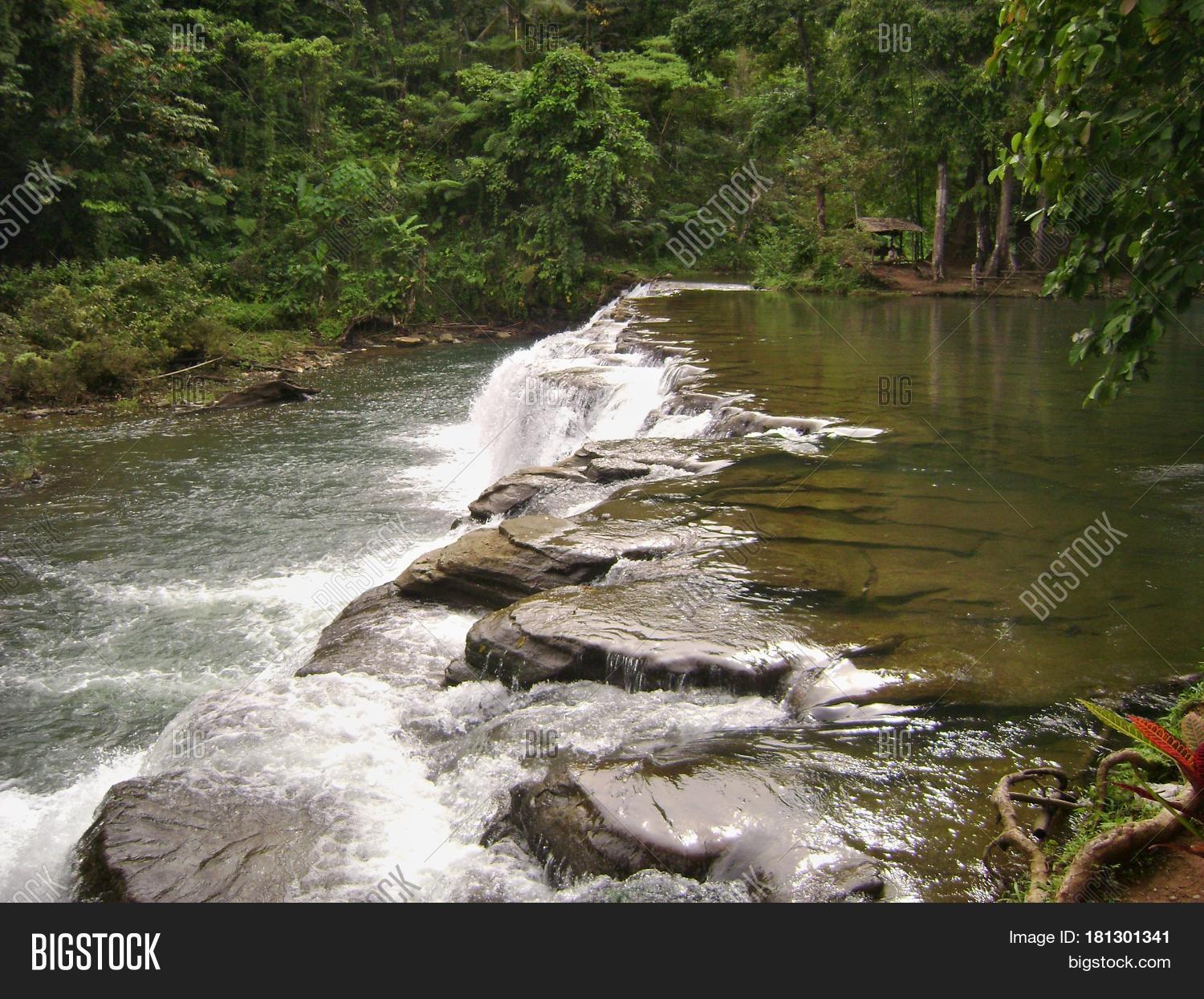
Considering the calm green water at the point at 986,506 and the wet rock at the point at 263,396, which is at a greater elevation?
the calm green water at the point at 986,506

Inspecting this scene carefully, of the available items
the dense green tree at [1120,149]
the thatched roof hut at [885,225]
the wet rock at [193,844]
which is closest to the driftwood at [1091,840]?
the dense green tree at [1120,149]

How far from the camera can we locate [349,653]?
638 centimetres

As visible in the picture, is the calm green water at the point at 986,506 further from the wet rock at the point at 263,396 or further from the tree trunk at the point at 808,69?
the tree trunk at the point at 808,69

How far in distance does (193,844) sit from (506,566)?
118 inches

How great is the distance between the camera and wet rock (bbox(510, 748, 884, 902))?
3.70m

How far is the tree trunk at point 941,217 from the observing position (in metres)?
23.7

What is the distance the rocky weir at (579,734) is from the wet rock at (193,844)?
1 centimetres

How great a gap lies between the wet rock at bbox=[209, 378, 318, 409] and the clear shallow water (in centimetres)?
284

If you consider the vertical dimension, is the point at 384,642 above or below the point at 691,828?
below

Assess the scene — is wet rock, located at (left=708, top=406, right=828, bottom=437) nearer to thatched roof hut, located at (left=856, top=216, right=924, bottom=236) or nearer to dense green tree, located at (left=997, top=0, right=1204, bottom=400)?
dense green tree, located at (left=997, top=0, right=1204, bottom=400)

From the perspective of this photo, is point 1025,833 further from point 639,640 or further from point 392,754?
point 392,754

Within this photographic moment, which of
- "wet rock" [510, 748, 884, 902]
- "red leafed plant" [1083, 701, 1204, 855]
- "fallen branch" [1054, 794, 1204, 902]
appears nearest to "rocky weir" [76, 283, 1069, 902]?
"wet rock" [510, 748, 884, 902]

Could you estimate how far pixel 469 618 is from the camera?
22.4 feet

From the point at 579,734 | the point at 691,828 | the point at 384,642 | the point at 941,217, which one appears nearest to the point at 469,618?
the point at 384,642
